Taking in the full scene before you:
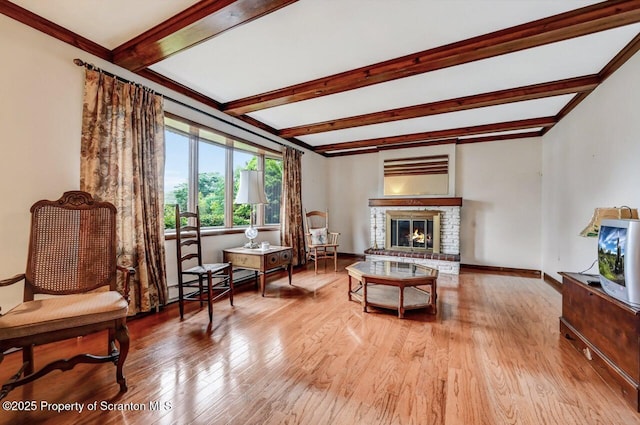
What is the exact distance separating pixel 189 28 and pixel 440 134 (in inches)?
170

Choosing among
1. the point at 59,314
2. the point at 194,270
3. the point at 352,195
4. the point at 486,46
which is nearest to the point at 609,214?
the point at 486,46

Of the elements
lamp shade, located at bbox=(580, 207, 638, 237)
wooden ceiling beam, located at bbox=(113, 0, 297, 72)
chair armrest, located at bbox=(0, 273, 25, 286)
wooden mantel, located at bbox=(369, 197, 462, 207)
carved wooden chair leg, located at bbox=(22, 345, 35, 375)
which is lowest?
carved wooden chair leg, located at bbox=(22, 345, 35, 375)

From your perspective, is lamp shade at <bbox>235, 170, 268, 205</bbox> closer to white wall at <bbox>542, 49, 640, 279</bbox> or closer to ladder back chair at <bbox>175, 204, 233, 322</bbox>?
ladder back chair at <bbox>175, 204, 233, 322</bbox>

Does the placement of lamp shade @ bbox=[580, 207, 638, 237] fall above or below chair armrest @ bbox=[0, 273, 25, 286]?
above

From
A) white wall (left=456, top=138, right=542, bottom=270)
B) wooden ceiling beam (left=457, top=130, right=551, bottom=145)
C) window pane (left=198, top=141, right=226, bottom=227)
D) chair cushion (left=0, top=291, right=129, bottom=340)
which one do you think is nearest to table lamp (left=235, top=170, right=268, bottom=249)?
window pane (left=198, top=141, right=226, bottom=227)

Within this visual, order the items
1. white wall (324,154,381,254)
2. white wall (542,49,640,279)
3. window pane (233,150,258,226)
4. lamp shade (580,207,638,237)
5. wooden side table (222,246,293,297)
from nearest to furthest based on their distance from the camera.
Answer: lamp shade (580,207,638,237) < white wall (542,49,640,279) < wooden side table (222,246,293,297) < window pane (233,150,258,226) < white wall (324,154,381,254)

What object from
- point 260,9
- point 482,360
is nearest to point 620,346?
point 482,360

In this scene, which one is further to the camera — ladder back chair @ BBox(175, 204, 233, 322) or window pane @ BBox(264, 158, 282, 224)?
window pane @ BBox(264, 158, 282, 224)

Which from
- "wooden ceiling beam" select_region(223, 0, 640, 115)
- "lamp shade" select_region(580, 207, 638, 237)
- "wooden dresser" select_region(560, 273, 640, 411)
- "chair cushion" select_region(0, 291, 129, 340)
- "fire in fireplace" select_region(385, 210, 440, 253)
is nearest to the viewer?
"chair cushion" select_region(0, 291, 129, 340)

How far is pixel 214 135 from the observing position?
12.2ft

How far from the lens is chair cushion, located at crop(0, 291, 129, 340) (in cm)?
136

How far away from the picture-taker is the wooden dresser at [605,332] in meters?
1.53

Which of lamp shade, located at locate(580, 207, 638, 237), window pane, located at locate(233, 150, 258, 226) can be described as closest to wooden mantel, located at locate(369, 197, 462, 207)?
window pane, located at locate(233, 150, 258, 226)

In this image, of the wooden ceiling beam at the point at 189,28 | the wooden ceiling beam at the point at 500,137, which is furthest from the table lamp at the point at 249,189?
the wooden ceiling beam at the point at 500,137
